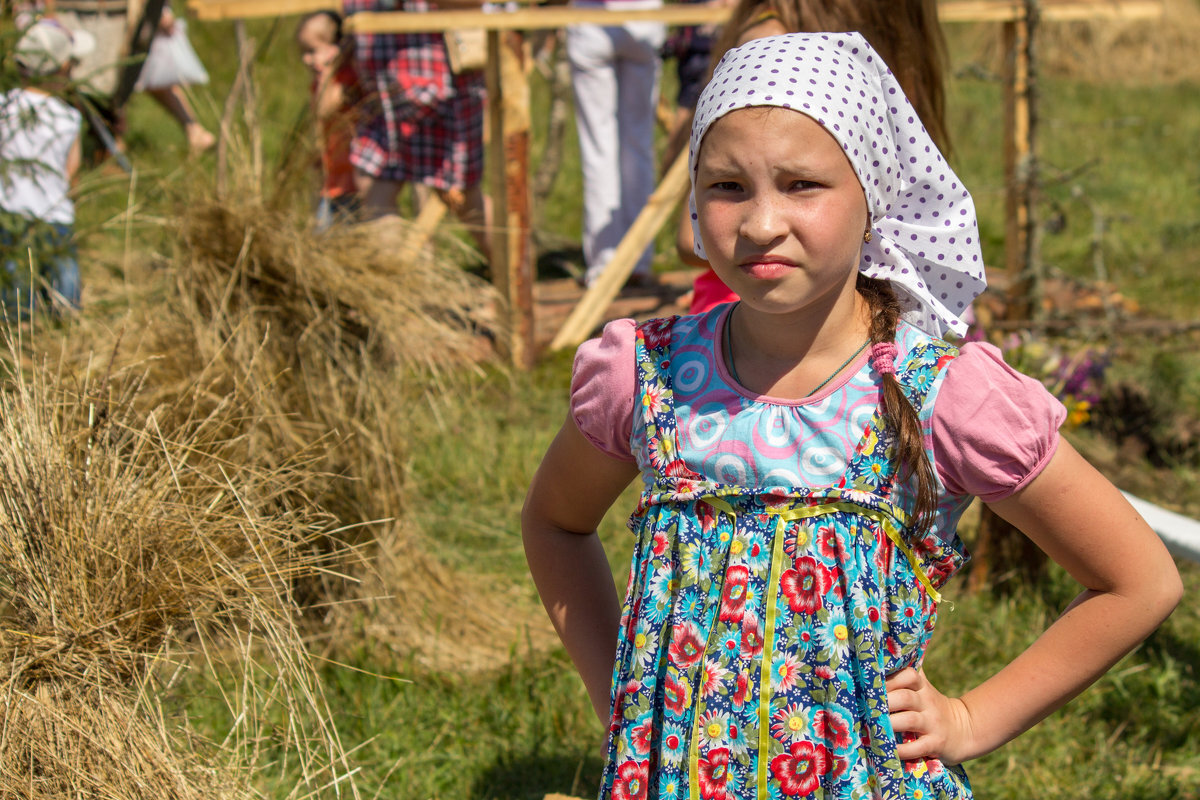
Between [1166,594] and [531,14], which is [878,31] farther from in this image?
[531,14]

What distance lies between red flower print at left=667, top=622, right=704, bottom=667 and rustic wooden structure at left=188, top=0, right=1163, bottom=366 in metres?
3.13

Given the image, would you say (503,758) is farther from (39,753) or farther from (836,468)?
(836,468)

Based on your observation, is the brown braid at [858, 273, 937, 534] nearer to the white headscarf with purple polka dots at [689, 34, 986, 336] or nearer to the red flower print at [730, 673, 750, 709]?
the white headscarf with purple polka dots at [689, 34, 986, 336]

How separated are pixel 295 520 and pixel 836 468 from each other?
1094 mm

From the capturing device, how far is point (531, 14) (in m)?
4.55

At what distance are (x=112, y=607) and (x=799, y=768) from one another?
1.03 m

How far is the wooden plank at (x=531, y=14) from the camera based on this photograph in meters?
4.29

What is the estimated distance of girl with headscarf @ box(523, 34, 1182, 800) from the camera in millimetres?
1341

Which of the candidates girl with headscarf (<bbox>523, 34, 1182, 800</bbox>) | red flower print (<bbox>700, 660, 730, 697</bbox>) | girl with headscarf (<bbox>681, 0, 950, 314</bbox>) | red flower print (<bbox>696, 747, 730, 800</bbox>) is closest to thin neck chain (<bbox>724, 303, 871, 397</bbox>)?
girl with headscarf (<bbox>523, 34, 1182, 800</bbox>)

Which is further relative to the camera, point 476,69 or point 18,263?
point 476,69

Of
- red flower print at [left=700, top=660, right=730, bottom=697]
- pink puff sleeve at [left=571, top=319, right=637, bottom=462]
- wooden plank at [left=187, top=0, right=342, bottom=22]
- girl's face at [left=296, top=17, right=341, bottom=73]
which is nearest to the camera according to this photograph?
red flower print at [left=700, top=660, right=730, bottom=697]

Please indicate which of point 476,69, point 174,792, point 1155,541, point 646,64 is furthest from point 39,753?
point 646,64

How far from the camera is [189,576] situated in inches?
73.5

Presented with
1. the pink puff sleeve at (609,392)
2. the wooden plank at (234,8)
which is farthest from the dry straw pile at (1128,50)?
the pink puff sleeve at (609,392)
